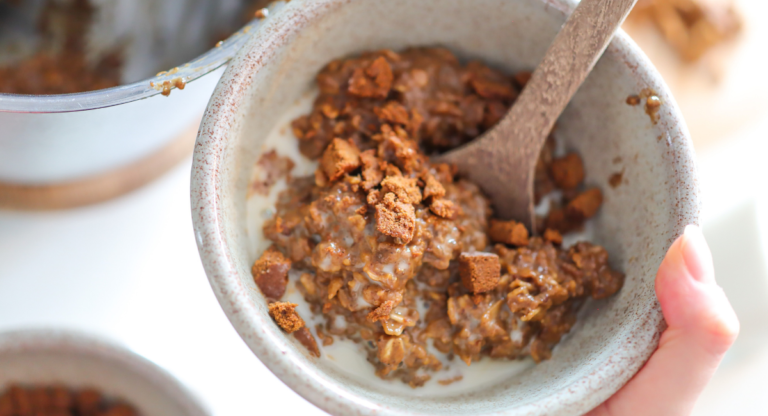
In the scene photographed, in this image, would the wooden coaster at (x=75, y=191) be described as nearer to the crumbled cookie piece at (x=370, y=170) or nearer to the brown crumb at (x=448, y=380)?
the crumbled cookie piece at (x=370, y=170)

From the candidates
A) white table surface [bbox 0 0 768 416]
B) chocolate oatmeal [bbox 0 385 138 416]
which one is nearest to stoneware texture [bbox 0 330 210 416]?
chocolate oatmeal [bbox 0 385 138 416]

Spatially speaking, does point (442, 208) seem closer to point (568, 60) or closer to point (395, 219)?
point (395, 219)

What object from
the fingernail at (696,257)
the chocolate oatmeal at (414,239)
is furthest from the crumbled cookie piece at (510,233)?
the fingernail at (696,257)

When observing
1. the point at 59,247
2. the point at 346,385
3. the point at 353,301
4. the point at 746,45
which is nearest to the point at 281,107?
the point at 353,301

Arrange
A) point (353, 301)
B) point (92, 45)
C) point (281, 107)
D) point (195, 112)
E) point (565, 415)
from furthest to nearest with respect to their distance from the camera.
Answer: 1. point (92, 45)
2. point (195, 112)
3. point (281, 107)
4. point (353, 301)
5. point (565, 415)

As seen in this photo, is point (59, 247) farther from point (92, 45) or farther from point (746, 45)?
point (746, 45)

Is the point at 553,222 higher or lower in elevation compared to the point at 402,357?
higher
